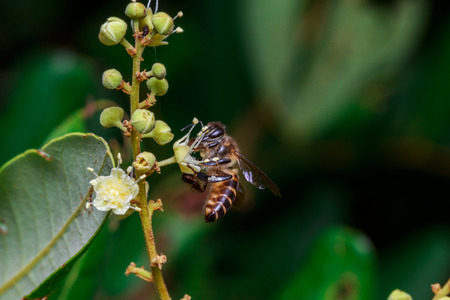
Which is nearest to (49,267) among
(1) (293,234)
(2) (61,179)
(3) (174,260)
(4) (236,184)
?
(2) (61,179)

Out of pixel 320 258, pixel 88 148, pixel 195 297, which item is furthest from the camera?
pixel 195 297

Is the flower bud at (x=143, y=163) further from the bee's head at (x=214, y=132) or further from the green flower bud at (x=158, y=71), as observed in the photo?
the bee's head at (x=214, y=132)

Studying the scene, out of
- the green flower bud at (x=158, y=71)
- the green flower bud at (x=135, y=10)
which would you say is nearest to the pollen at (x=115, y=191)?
the green flower bud at (x=158, y=71)

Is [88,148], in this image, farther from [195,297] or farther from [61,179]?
[195,297]

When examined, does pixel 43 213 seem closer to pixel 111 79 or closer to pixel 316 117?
pixel 111 79

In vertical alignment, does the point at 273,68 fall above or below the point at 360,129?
above

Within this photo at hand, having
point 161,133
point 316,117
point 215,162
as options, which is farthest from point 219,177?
point 316,117

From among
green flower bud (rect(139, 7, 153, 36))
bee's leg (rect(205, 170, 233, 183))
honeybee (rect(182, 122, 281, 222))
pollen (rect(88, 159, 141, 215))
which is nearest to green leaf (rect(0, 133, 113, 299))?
pollen (rect(88, 159, 141, 215))
